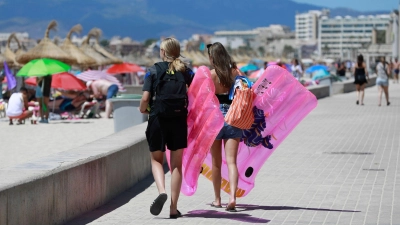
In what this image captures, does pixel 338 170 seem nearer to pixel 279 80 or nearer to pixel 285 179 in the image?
pixel 285 179

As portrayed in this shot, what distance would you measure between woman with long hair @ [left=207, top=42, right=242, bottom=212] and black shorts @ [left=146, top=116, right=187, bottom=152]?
0.59 meters

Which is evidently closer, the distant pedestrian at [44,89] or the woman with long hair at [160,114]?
the woman with long hair at [160,114]

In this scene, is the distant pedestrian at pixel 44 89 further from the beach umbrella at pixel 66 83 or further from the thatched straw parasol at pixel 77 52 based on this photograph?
the thatched straw parasol at pixel 77 52

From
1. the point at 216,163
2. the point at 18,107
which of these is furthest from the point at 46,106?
the point at 216,163

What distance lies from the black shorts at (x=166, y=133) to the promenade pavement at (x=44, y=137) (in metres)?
5.27

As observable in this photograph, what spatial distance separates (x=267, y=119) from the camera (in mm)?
8367

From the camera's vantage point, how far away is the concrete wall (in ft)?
20.9

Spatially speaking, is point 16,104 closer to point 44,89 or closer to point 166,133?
point 44,89

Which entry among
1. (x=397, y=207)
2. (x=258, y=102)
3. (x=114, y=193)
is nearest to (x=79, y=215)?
(x=114, y=193)

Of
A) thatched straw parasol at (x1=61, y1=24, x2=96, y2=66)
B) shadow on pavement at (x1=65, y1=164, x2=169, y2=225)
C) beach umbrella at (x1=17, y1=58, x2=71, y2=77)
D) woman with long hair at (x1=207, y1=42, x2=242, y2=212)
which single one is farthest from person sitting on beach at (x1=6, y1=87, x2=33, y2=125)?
woman with long hair at (x1=207, y1=42, x2=242, y2=212)

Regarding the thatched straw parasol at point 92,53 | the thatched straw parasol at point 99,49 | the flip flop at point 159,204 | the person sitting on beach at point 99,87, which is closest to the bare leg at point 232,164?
the flip flop at point 159,204

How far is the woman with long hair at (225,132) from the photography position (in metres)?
7.86

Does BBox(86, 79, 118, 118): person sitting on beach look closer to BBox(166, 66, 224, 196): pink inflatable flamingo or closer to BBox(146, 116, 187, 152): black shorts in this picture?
BBox(166, 66, 224, 196): pink inflatable flamingo

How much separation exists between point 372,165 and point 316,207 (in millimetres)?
3602
